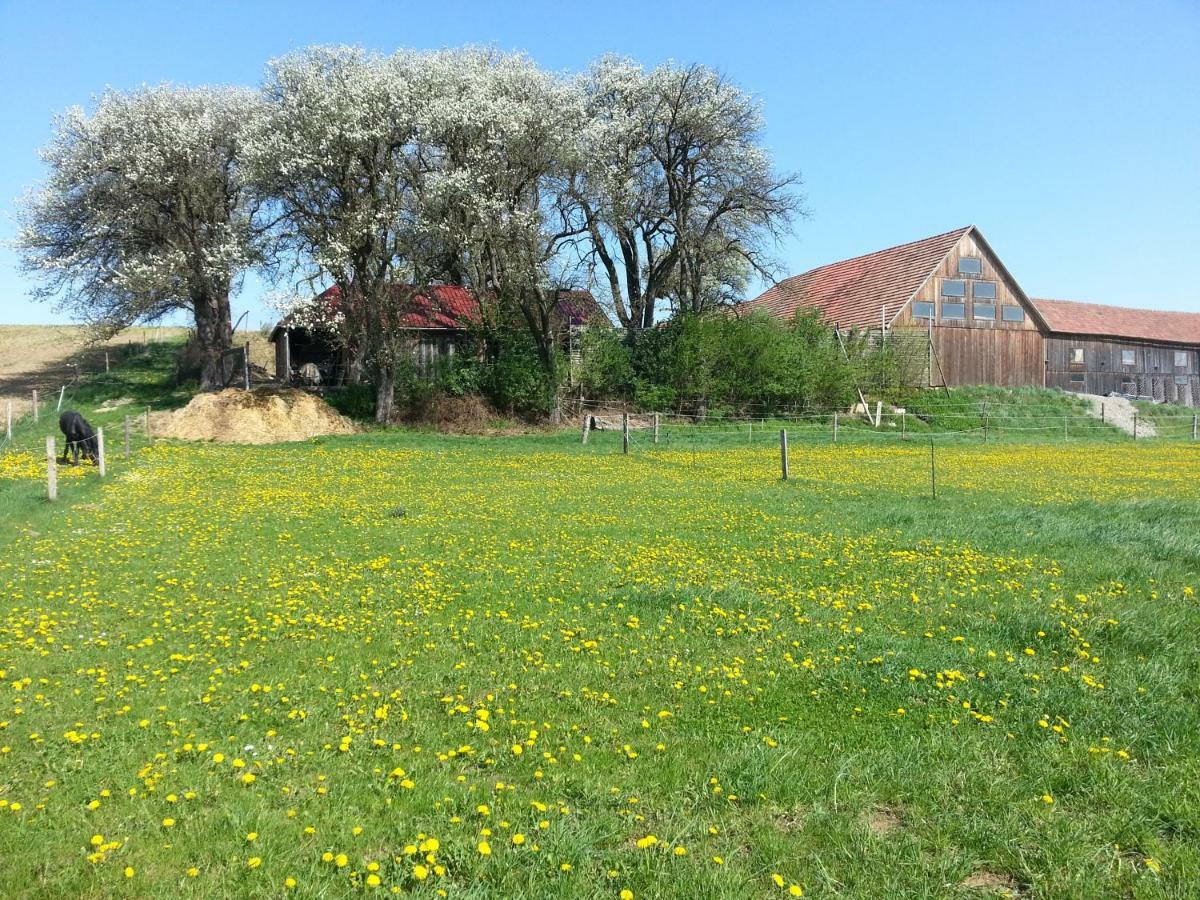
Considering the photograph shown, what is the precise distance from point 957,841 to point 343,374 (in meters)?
42.7

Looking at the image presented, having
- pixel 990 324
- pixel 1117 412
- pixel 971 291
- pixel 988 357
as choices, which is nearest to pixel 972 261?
pixel 971 291

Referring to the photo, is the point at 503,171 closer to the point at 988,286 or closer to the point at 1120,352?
the point at 988,286

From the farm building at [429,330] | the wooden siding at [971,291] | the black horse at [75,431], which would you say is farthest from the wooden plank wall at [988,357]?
the black horse at [75,431]

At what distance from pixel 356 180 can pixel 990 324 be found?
38.5m

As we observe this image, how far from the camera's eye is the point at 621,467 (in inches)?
1026

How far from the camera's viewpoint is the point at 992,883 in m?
4.36

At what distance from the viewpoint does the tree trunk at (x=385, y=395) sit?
38.2 meters

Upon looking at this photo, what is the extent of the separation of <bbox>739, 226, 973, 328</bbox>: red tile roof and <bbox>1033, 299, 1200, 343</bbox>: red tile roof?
890 centimetres

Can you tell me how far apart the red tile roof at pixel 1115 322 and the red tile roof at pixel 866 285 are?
8901 mm

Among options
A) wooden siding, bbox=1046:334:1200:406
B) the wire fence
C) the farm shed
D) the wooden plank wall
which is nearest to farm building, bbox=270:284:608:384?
the wire fence

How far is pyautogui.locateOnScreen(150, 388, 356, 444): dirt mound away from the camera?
33.8 metres

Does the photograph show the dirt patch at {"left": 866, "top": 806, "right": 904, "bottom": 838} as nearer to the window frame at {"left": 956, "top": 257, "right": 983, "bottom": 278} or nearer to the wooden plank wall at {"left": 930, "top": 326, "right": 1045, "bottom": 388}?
the wooden plank wall at {"left": 930, "top": 326, "right": 1045, "bottom": 388}

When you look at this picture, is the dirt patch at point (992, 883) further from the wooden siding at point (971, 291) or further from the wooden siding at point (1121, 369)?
the wooden siding at point (1121, 369)

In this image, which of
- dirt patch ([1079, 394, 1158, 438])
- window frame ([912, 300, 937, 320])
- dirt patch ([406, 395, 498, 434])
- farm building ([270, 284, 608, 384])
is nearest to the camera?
dirt patch ([406, 395, 498, 434])
